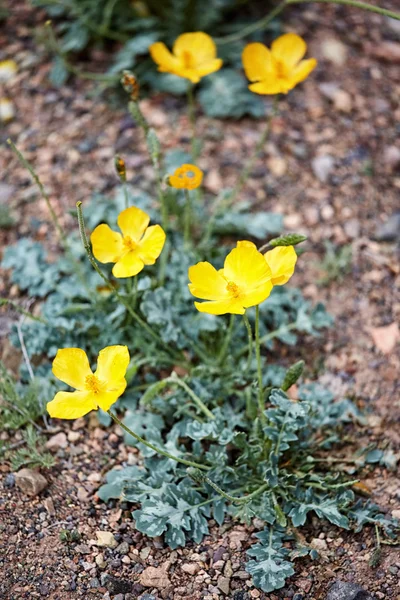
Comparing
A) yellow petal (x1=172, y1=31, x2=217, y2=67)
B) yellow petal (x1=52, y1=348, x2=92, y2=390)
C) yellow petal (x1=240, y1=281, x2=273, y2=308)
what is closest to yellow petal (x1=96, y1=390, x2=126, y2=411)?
yellow petal (x1=52, y1=348, x2=92, y2=390)

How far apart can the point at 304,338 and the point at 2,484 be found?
1.20 meters

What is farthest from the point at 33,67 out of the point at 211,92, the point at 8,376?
the point at 8,376

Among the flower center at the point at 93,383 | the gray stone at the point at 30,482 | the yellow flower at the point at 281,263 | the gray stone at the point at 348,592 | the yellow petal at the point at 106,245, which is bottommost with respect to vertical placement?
the gray stone at the point at 348,592

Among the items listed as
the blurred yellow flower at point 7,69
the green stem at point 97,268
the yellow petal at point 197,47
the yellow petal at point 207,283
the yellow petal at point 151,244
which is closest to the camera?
the green stem at point 97,268

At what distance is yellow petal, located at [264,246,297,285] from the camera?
75.4 inches

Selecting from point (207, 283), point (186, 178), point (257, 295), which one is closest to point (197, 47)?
point (186, 178)

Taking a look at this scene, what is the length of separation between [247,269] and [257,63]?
0.96 metres

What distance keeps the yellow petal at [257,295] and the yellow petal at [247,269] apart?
0.05 ft

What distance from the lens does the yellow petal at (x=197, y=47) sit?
8.52 ft

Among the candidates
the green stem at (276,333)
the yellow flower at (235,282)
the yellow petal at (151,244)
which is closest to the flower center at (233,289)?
the yellow flower at (235,282)

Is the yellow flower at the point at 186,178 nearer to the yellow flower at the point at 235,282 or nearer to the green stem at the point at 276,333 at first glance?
the yellow flower at the point at 235,282

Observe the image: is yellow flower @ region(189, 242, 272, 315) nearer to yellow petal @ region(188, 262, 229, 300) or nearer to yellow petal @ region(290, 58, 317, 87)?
yellow petal @ region(188, 262, 229, 300)

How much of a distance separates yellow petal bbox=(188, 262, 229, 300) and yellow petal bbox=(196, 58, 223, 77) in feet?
2.81

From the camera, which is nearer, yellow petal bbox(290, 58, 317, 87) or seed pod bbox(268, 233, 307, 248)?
seed pod bbox(268, 233, 307, 248)
